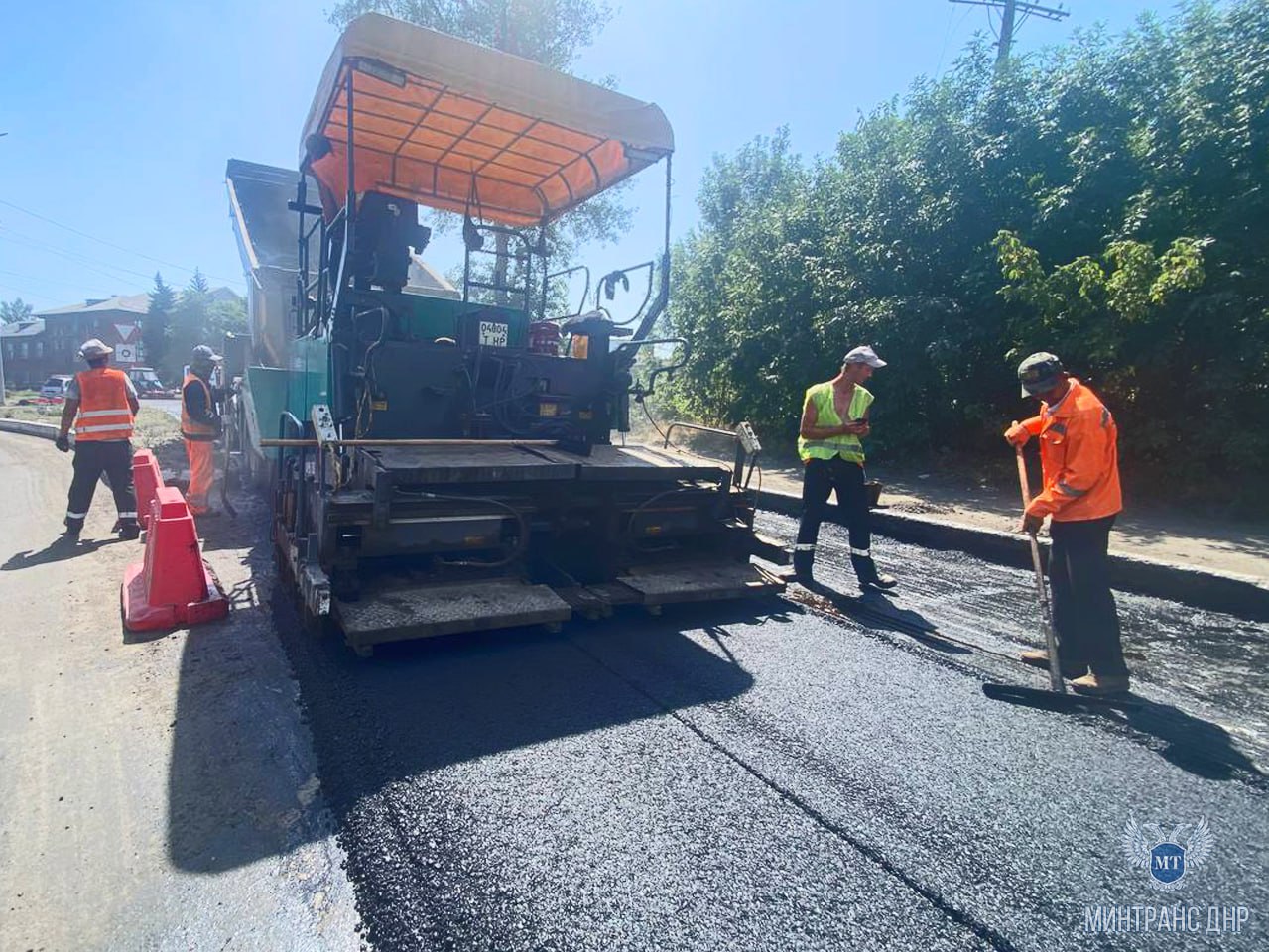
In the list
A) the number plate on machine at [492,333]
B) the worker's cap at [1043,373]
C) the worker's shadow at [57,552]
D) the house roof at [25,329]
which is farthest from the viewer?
the house roof at [25,329]

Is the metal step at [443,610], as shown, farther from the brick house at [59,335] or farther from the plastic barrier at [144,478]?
the brick house at [59,335]

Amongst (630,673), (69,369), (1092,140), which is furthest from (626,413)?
(69,369)

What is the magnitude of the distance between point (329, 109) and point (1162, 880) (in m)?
5.14

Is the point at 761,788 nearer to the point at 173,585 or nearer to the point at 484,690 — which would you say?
the point at 484,690

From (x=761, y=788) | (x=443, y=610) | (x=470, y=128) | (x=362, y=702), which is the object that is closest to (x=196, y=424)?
(x=470, y=128)

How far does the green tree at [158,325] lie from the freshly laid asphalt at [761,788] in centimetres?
5604

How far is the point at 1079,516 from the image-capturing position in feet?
11.3

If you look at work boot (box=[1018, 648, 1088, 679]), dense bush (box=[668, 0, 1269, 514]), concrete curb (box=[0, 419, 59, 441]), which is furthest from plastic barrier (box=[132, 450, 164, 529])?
concrete curb (box=[0, 419, 59, 441])

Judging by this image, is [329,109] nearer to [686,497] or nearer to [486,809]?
[686,497]

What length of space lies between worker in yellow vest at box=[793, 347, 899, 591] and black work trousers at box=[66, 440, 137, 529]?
19.0 feet

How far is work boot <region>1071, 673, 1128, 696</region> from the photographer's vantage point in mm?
3318

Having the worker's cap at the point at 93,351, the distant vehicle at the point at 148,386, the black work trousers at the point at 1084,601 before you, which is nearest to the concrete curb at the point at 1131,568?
the black work trousers at the point at 1084,601

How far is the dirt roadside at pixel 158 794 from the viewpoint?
1.84 meters

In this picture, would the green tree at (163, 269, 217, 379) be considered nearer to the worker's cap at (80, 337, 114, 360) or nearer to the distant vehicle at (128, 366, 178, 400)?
the distant vehicle at (128, 366, 178, 400)
